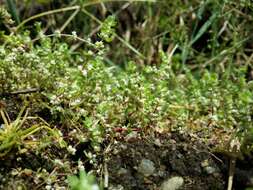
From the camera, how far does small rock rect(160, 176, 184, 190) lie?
1756 millimetres

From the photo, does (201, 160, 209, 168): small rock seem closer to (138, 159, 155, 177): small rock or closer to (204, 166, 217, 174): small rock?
(204, 166, 217, 174): small rock

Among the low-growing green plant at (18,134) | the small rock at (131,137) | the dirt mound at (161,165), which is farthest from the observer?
the small rock at (131,137)

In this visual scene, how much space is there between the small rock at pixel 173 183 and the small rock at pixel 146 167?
56 millimetres

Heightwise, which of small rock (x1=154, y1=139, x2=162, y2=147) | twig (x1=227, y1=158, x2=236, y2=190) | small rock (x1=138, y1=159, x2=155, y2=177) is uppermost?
small rock (x1=154, y1=139, x2=162, y2=147)

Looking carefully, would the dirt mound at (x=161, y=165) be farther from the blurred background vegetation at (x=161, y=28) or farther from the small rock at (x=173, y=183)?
the blurred background vegetation at (x=161, y=28)

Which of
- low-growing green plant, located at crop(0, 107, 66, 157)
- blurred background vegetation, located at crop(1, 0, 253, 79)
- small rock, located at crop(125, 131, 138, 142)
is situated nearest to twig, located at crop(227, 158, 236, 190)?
small rock, located at crop(125, 131, 138, 142)

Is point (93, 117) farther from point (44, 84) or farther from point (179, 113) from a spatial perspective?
point (179, 113)

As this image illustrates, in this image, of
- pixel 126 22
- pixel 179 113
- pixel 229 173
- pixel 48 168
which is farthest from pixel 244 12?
pixel 48 168

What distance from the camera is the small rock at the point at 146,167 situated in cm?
177

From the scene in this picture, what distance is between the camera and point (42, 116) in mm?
1905

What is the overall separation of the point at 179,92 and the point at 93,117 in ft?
2.29

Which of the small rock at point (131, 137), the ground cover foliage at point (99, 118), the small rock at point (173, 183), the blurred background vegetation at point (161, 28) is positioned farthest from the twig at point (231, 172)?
the blurred background vegetation at point (161, 28)

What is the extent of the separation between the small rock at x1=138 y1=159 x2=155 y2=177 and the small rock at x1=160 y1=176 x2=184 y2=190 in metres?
0.06

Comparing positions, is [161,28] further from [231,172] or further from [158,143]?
[231,172]
